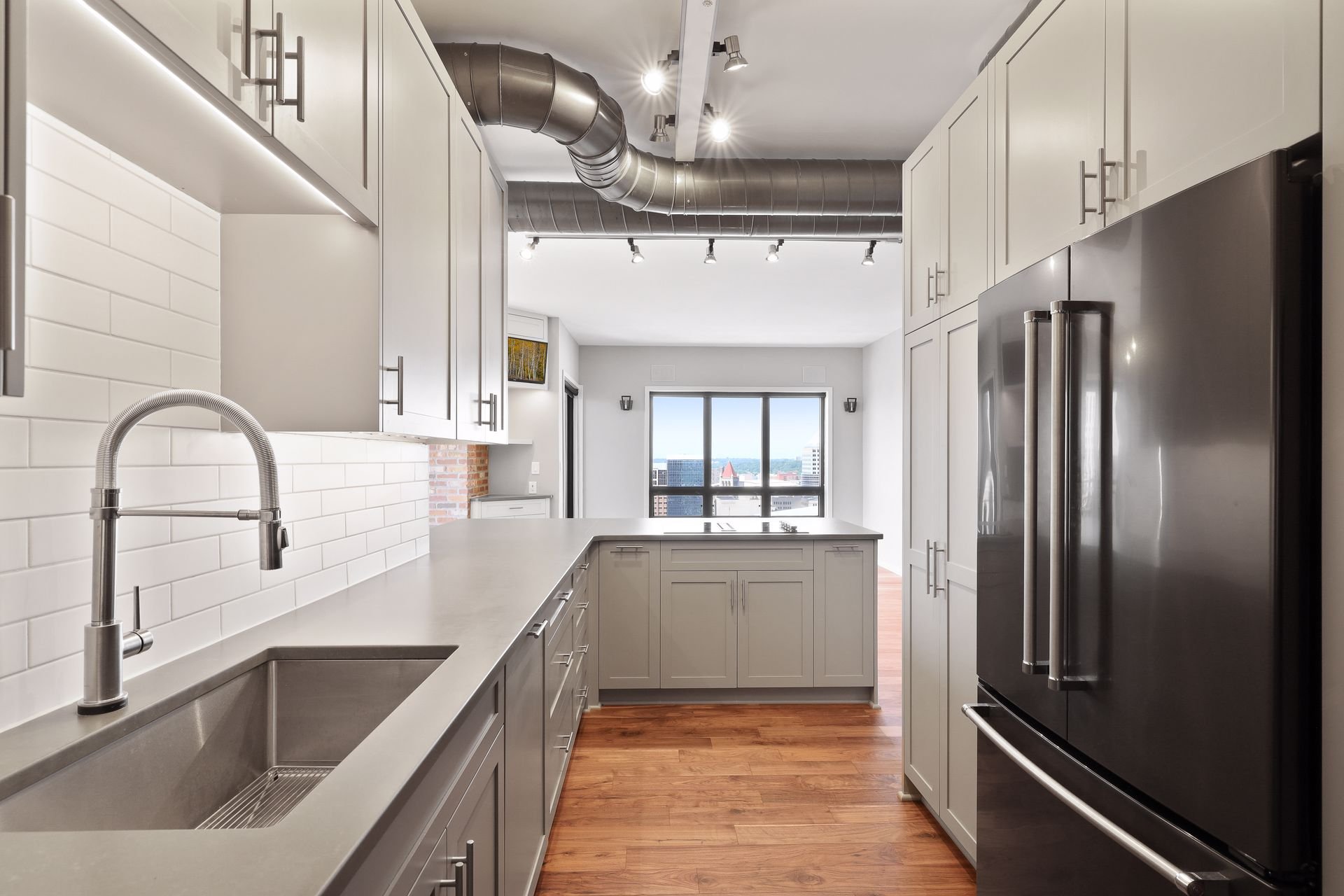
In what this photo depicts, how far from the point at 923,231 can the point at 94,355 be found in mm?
2204

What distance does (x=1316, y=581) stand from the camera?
0.86 meters

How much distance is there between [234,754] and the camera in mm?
1186

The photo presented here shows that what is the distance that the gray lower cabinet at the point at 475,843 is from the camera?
1.01 m

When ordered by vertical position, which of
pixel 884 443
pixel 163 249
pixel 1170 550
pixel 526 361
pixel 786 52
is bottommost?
pixel 1170 550

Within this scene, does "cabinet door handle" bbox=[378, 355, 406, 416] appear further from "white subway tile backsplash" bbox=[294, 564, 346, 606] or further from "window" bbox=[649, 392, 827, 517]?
"window" bbox=[649, 392, 827, 517]

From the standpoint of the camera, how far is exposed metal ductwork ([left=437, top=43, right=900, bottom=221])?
84.6 inches

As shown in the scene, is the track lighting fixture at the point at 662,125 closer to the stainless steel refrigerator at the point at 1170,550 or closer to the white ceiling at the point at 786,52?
the white ceiling at the point at 786,52

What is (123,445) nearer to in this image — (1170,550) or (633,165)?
(1170,550)

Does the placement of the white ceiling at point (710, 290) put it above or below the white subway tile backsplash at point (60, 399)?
above

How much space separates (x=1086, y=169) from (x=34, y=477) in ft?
6.16

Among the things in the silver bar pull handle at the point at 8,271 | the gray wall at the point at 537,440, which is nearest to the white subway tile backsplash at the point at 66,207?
the silver bar pull handle at the point at 8,271

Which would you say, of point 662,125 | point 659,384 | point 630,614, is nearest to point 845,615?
point 630,614

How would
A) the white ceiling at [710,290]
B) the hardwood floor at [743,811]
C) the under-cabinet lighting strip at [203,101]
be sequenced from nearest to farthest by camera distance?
the under-cabinet lighting strip at [203,101] < the hardwood floor at [743,811] < the white ceiling at [710,290]

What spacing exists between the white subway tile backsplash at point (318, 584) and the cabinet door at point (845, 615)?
223 cm
